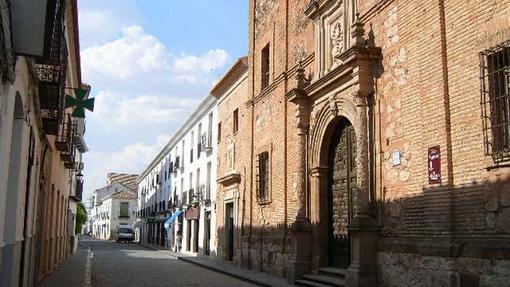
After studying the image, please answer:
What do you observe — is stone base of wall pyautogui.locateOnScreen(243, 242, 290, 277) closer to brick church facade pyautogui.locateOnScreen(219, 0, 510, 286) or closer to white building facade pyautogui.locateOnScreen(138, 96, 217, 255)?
brick church facade pyautogui.locateOnScreen(219, 0, 510, 286)

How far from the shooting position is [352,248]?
10.8 meters

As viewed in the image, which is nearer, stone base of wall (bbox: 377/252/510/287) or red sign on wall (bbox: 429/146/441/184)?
stone base of wall (bbox: 377/252/510/287)

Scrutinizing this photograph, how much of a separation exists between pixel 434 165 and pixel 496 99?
1615 millimetres

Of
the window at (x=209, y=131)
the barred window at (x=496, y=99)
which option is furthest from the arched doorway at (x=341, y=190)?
the window at (x=209, y=131)

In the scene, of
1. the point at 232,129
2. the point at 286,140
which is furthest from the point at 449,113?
the point at 232,129

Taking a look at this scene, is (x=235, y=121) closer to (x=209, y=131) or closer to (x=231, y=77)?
(x=231, y=77)

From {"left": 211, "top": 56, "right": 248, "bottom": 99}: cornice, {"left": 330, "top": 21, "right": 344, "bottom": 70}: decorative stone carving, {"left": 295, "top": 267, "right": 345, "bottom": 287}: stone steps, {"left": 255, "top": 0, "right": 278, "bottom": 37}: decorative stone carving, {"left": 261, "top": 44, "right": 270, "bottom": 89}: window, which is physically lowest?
{"left": 295, "top": 267, "right": 345, "bottom": 287}: stone steps

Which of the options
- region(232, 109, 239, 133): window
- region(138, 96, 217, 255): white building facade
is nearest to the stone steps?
region(232, 109, 239, 133): window

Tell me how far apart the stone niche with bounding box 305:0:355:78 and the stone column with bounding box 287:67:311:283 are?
0.94 meters

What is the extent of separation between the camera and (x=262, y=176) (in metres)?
17.8

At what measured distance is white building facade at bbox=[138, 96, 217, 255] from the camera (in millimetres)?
27016

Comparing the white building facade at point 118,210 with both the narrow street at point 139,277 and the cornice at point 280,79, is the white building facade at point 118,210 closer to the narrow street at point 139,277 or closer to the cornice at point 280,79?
the narrow street at point 139,277

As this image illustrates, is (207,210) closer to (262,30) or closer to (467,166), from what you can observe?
(262,30)

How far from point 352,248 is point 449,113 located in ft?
11.0
